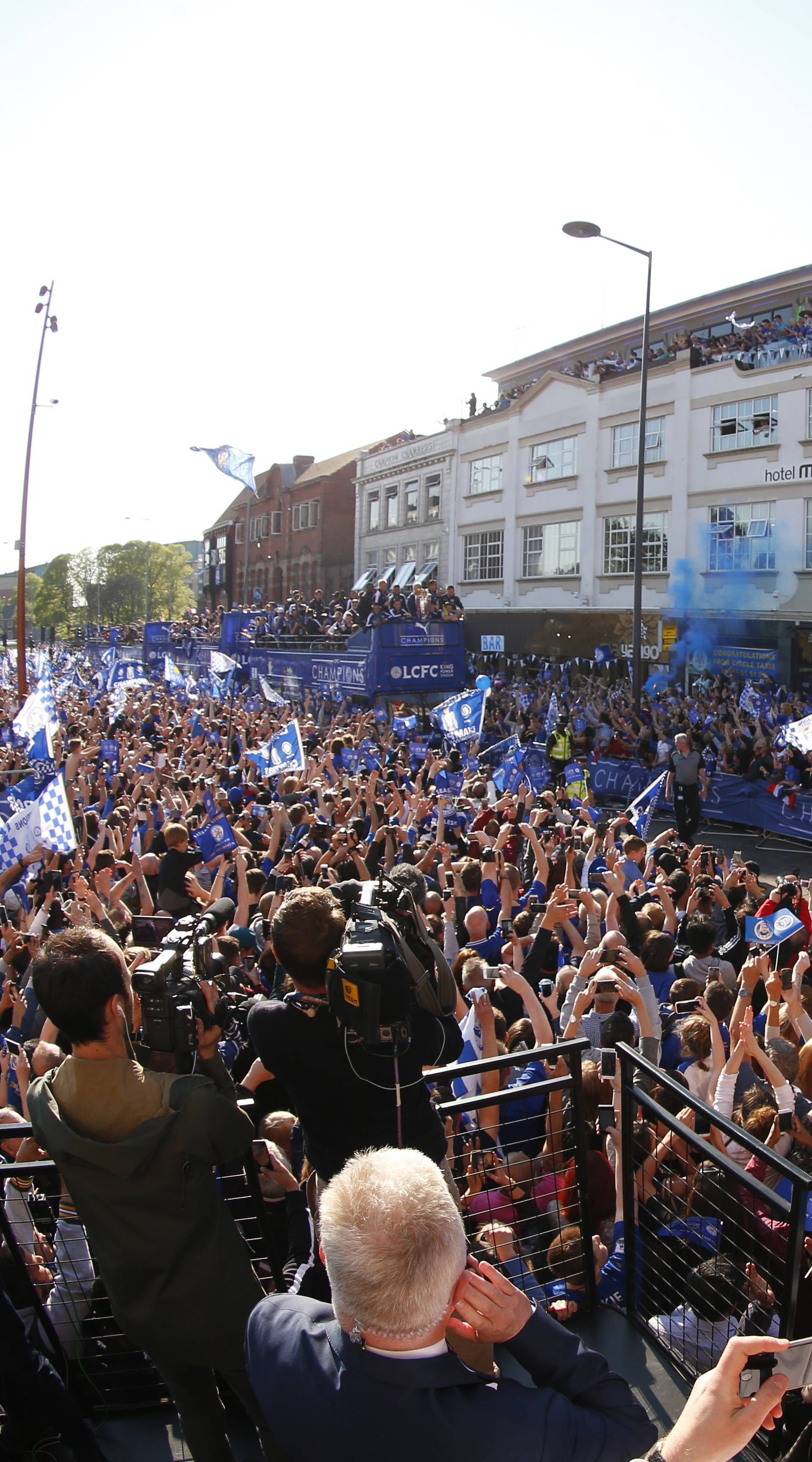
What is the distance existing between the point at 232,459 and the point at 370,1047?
1336 inches

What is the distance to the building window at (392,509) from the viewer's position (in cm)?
4547

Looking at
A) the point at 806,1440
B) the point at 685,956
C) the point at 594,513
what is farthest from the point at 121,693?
the point at 806,1440

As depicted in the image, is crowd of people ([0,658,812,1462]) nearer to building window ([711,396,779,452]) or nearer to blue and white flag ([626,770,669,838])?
blue and white flag ([626,770,669,838])

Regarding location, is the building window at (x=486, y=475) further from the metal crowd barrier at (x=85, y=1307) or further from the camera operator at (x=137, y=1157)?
the camera operator at (x=137, y=1157)

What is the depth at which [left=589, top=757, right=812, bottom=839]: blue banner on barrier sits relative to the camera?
1491 centimetres

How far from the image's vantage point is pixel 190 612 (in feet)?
151

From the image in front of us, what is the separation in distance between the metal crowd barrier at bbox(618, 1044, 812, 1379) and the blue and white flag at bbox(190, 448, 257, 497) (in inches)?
1279

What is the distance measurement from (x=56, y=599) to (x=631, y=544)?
85677 millimetres

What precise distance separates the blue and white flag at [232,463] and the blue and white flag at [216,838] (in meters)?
26.2

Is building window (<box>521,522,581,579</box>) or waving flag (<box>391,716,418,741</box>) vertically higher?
building window (<box>521,522,581,579</box>)

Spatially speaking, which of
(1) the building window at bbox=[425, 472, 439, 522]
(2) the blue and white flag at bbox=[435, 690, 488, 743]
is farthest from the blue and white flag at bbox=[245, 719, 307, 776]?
(1) the building window at bbox=[425, 472, 439, 522]

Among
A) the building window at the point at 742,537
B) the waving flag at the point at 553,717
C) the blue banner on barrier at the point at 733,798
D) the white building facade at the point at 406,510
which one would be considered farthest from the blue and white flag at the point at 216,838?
the white building facade at the point at 406,510

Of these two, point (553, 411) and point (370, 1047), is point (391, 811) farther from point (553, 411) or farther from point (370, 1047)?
point (553, 411)

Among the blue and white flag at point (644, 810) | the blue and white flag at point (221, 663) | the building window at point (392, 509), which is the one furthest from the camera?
the building window at point (392, 509)
